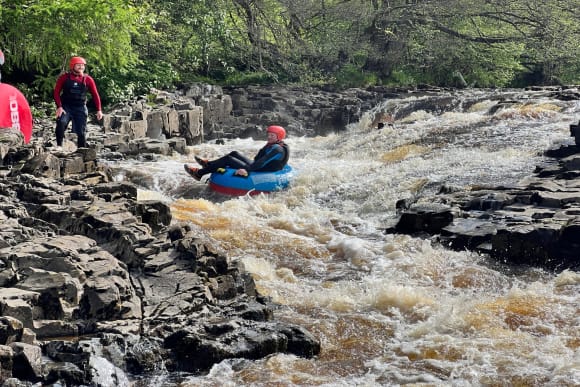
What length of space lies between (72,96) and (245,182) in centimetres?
296

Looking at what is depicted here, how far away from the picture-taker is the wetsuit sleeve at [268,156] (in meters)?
12.4

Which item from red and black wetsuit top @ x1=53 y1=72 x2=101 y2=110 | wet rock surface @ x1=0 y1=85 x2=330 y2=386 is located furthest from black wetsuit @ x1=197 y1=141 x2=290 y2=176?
wet rock surface @ x1=0 y1=85 x2=330 y2=386

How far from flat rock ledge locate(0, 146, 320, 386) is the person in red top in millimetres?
3675

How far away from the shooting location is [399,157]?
46.4 feet

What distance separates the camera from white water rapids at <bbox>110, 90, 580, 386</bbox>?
5.66 metres

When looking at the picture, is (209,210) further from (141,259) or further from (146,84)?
(146,84)

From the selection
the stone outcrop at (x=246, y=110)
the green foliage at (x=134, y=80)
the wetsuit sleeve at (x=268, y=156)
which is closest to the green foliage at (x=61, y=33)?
the green foliage at (x=134, y=80)

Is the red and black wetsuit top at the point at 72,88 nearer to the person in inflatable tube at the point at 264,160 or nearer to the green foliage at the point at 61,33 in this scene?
the person in inflatable tube at the point at 264,160

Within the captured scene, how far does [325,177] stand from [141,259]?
6582 mm

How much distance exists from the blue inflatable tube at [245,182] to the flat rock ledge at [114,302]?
390cm

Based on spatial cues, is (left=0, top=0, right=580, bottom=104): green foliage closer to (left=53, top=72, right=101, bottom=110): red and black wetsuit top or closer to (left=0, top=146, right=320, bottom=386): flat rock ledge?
(left=53, top=72, right=101, bottom=110): red and black wetsuit top

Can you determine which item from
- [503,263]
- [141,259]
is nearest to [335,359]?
[141,259]

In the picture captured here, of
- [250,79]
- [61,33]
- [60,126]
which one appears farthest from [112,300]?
[250,79]

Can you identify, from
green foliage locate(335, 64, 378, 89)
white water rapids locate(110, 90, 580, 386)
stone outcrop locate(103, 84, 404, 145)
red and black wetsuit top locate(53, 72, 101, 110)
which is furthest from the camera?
green foliage locate(335, 64, 378, 89)
